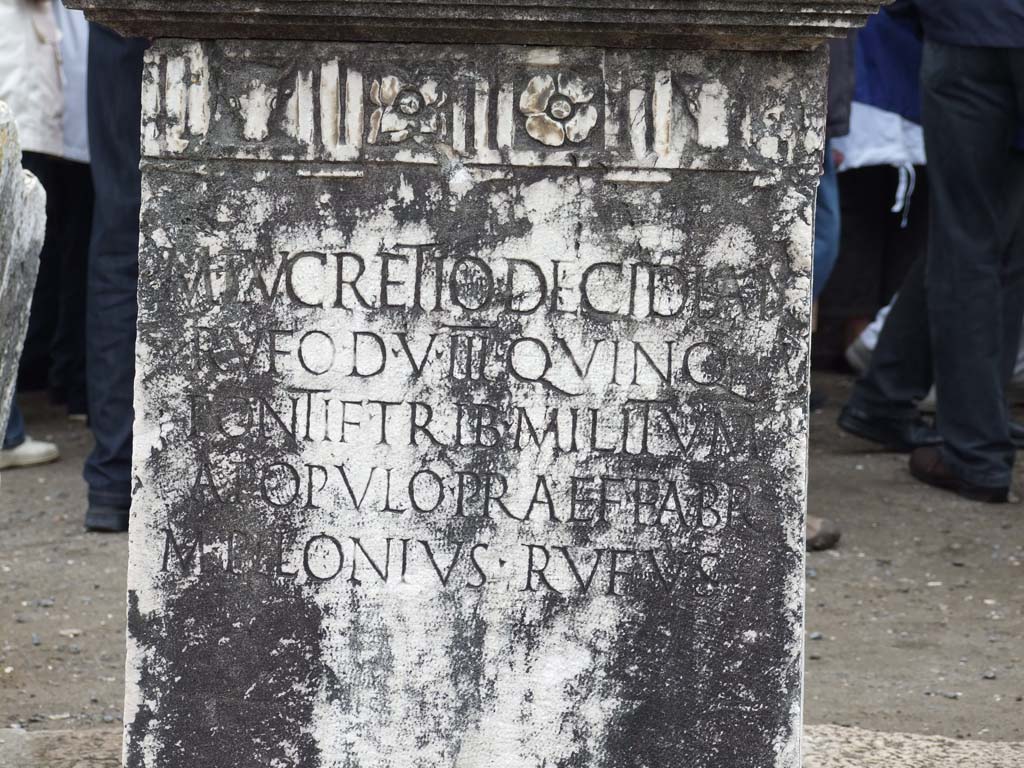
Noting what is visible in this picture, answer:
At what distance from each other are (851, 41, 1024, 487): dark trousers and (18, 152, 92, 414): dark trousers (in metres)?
3.01

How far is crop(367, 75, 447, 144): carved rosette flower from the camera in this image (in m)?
2.45

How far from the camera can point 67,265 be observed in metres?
6.05

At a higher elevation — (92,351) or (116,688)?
(92,351)

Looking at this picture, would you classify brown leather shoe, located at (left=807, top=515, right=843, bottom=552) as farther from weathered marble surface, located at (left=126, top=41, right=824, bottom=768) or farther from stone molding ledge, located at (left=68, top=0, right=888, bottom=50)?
stone molding ledge, located at (left=68, top=0, right=888, bottom=50)

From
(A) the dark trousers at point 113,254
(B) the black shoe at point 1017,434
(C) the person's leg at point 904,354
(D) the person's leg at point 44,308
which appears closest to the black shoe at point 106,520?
(A) the dark trousers at point 113,254

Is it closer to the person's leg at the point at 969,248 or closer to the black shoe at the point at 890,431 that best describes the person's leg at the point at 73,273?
the black shoe at the point at 890,431

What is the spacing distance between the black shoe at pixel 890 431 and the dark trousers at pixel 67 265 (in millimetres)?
2783

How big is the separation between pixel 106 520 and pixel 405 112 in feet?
8.00

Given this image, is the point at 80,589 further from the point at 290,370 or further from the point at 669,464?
the point at 669,464

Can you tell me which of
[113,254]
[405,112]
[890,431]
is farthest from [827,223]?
[405,112]

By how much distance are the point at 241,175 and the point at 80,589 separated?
1986mm

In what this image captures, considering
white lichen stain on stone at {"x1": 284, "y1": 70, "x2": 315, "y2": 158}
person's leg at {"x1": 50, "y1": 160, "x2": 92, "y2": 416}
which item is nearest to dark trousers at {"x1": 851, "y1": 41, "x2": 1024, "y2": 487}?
white lichen stain on stone at {"x1": 284, "y1": 70, "x2": 315, "y2": 158}

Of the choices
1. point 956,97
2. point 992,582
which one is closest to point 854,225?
point 956,97

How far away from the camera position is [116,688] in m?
3.58
